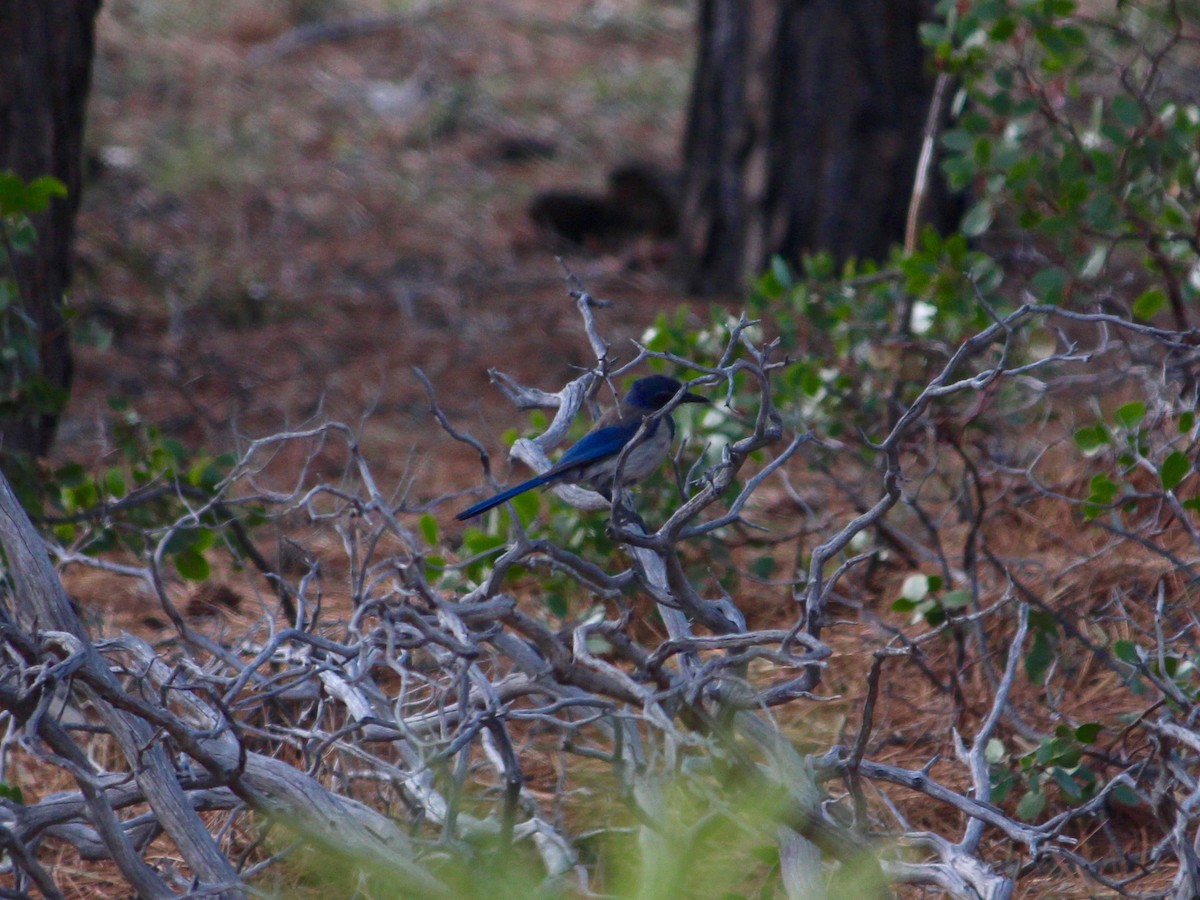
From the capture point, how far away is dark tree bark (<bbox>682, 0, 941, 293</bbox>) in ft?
24.3

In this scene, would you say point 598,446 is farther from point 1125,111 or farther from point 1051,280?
point 1125,111

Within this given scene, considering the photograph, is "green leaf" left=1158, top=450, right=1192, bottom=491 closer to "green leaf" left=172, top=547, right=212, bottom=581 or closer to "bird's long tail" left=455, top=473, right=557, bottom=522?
"bird's long tail" left=455, top=473, right=557, bottom=522

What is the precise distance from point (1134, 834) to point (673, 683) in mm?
1584

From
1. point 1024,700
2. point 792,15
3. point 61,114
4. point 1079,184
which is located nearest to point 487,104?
point 792,15

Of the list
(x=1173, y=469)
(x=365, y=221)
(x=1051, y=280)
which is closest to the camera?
(x=1173, y=469)

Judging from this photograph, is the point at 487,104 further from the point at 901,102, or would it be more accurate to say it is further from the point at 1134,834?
the point at 1134,834

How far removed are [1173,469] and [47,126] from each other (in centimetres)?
409

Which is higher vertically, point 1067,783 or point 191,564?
point 1067,783

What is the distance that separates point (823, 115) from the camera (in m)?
7.48

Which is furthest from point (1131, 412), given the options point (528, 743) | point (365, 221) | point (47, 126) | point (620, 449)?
point (365, 221)

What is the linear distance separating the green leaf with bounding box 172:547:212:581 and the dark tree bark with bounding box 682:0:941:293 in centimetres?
404

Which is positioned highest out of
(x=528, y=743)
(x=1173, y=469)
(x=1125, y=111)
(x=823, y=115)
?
(x=1125, y=111)

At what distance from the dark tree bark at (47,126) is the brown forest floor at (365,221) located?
488 millimetres

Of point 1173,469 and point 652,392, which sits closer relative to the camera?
point 1173,469
